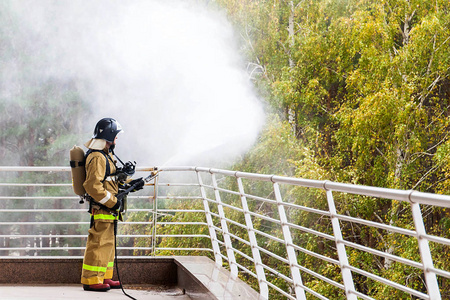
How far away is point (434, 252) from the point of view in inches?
504

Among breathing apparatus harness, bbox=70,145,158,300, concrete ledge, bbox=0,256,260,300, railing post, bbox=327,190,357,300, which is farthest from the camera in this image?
concrete ledge, bbox=0,256,260,300

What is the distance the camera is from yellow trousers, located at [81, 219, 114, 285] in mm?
4441

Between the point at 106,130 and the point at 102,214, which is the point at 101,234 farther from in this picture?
the point at 106,130

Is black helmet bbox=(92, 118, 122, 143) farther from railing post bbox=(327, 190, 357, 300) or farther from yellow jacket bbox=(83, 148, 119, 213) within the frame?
railing post bbox=(327, 190, 357, 300)

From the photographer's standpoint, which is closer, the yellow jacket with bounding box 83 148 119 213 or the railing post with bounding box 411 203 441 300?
the railing post with bounding box 411 203 441 300

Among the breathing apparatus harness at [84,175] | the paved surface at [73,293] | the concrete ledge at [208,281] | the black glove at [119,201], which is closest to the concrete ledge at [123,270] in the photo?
the concrete ledge at [208,281]

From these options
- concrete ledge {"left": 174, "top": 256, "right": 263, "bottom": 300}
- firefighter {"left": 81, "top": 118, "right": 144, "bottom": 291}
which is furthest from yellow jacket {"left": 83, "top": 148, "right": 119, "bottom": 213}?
concrete ledge {"left": 174, "top": 256, "right": 263, "bottom": 300}

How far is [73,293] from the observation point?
4496 mm

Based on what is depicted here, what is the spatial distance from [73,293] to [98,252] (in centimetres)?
37

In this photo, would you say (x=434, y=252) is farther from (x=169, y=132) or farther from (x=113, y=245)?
(x=169, y=132)

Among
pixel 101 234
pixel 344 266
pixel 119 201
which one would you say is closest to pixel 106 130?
pixel 119 201

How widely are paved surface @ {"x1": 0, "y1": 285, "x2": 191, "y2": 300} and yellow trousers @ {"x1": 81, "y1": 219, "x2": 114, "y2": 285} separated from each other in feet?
0.42

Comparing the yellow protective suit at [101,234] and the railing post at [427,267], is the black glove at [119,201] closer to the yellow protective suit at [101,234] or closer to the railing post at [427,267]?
the yellow protective suit at [101,234]

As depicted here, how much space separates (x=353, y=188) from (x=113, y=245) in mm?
2631
